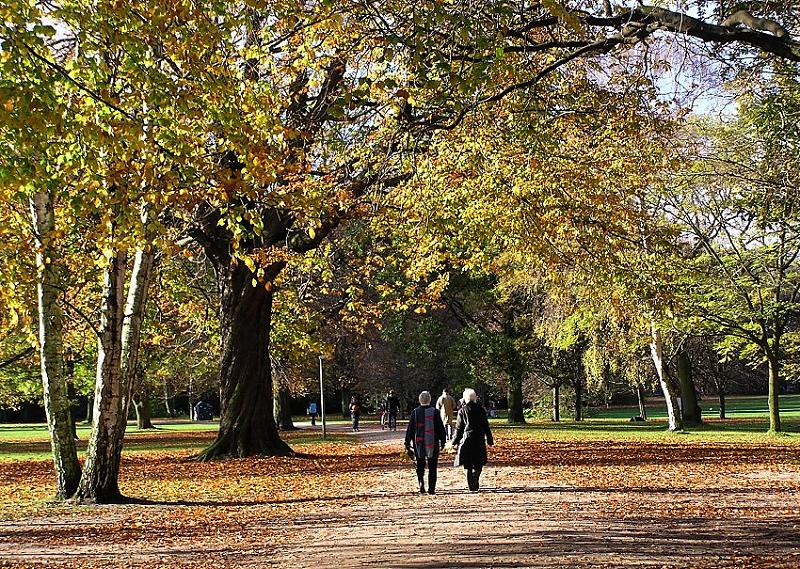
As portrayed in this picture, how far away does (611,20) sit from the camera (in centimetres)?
1027

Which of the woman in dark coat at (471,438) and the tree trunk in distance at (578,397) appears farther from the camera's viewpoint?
the tree trunk in distance at (578,397)

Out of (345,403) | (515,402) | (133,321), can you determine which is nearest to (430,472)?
(133,321)

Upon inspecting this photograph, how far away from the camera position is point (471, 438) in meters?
14.6

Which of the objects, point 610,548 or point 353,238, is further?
point 353,238

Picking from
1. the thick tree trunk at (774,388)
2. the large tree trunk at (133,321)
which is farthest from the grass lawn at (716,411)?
the large tree trunk at (133,321)

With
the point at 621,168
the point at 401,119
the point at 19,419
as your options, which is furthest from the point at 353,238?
the point at 19,419

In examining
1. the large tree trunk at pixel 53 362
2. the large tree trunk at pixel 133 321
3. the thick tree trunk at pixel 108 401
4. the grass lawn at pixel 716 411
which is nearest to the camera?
the large tree trunk at pixel 53 362

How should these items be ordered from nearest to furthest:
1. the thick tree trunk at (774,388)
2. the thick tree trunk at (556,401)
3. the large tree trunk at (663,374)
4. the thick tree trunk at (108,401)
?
the thick tree trunk at (108,401)
the thick tree trunk at (774,388)
the large tree trunk at (663,374)
the thick tree trunk at (556,401)

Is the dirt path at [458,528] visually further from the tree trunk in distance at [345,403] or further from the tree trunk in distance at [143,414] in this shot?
the tree trunk in distance at [345,403]

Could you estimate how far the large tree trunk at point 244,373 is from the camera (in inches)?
904

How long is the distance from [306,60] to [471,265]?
11094 mm

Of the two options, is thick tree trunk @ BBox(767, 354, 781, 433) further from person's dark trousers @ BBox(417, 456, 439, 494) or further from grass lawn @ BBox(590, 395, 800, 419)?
person's dark trousers @ BBox(417, 456, 439, 494)

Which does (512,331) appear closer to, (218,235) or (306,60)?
(218,235)

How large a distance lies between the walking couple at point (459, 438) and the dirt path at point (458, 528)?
0.37 m
